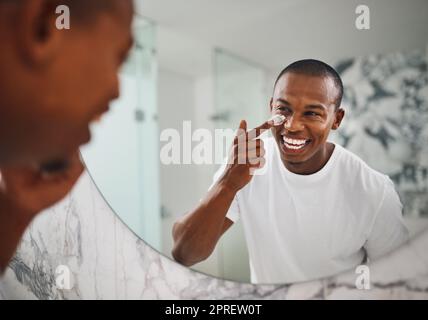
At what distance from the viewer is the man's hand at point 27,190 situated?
0.39 metres

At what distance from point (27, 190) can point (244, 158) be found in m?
0.38

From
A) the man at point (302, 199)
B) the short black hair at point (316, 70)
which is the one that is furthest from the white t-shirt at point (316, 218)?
the short black hair at point (316, 70)

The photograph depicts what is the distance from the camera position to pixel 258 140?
67cm

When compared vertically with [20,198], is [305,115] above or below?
above

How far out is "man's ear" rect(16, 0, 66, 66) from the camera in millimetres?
303

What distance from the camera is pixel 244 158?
682 mm

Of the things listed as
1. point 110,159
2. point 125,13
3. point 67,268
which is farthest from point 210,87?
point 67,268

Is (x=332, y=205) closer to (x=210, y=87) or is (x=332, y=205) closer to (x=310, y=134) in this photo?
(x=310, y=134)

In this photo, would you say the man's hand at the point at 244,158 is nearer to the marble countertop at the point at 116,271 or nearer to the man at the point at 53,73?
the marble countertop at the point at 116,271

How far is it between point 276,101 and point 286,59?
7cm

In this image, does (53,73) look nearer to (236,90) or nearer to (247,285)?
(236,90)

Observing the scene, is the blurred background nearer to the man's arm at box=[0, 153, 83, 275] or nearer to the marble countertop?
the marble countertop
